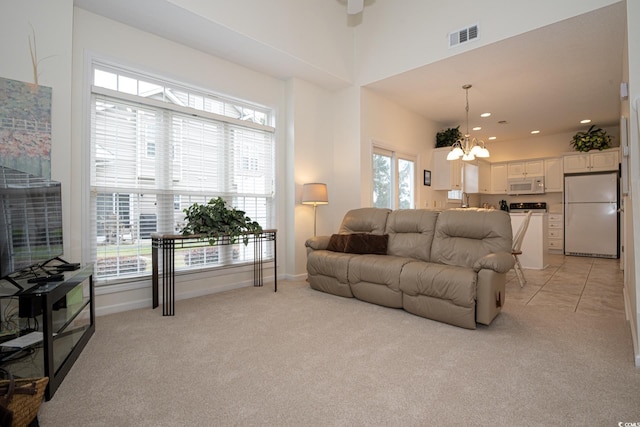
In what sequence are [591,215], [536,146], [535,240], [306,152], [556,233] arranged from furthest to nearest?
[536,146] < [556,233] < [591,215] < [535,240] < [306,152]

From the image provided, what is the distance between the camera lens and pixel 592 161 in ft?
21.5

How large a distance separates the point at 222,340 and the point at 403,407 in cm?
141

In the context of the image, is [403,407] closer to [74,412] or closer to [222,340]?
[222,340]

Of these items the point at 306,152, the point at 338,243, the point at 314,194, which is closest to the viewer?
the point at 338,243

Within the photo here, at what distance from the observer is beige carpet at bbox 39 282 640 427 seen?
1513 millimetres

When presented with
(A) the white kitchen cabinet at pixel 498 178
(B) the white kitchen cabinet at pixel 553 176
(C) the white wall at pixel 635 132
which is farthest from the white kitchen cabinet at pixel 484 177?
(C) the white wall at pixel 635 132

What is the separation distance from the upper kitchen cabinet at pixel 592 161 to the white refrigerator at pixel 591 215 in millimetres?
128

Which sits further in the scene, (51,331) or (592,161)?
(592,161)

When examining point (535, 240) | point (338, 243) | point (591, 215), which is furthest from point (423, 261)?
point (591, 215)

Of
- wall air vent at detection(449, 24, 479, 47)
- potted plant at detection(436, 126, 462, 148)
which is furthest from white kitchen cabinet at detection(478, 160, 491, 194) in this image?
wall air vent at detection(449, 24, 479, 47)

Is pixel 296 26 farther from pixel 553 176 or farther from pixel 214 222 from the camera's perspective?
pixel 553 176

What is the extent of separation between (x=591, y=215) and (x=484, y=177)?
2.26m

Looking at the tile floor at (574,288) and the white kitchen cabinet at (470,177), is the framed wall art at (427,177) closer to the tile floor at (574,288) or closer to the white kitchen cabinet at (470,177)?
the white kitchen cabinet at (470,177)

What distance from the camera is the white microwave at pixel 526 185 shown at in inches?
291
